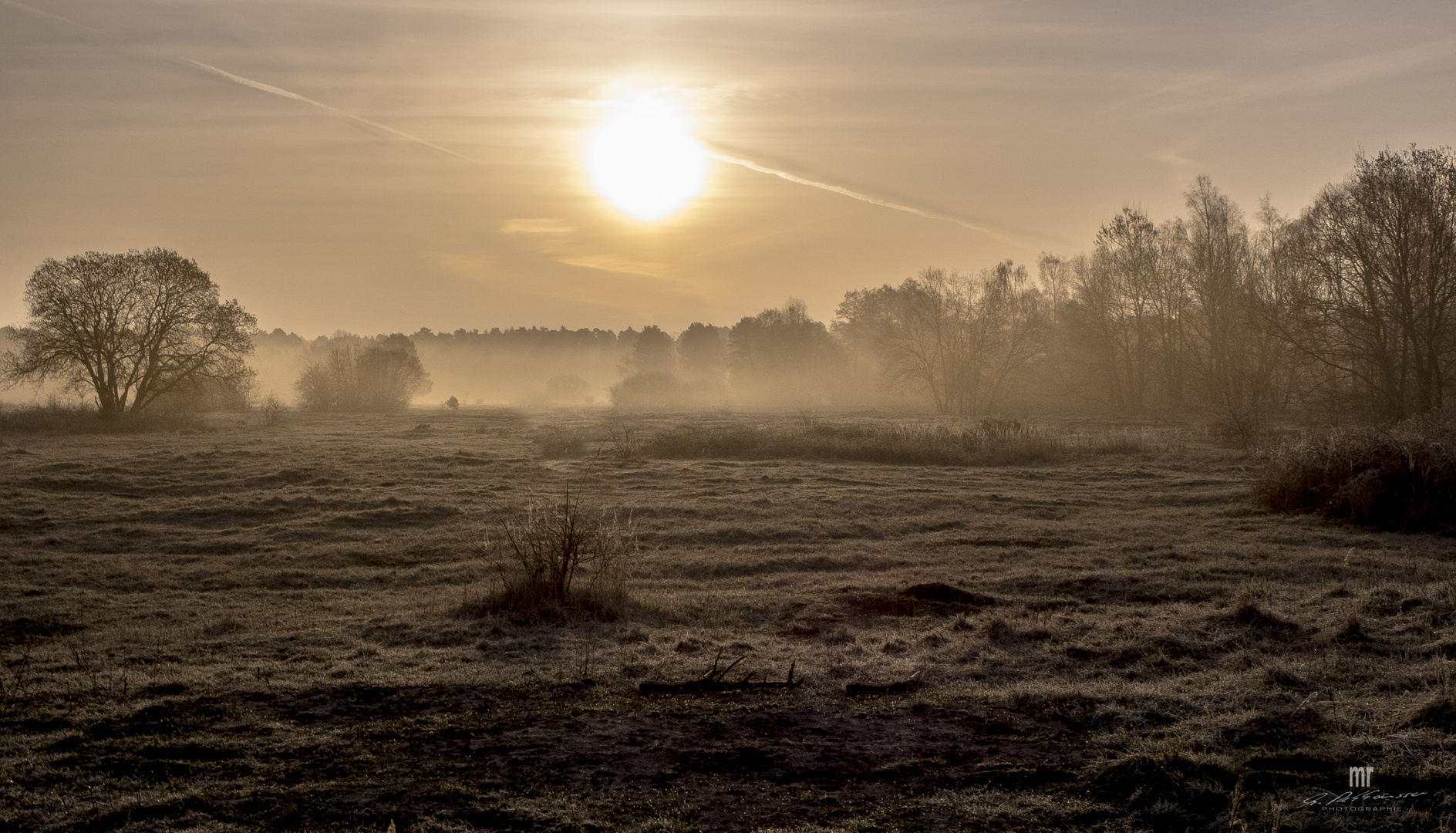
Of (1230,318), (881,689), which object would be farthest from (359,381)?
(881,689)

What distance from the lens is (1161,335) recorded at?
62.1m

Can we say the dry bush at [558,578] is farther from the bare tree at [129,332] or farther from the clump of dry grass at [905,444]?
the bare tree at [129,332]

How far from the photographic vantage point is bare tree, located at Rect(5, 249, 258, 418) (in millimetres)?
44781

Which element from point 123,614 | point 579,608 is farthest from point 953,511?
point 123,614

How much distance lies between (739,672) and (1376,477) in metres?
15.2

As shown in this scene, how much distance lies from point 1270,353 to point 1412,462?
129 feet

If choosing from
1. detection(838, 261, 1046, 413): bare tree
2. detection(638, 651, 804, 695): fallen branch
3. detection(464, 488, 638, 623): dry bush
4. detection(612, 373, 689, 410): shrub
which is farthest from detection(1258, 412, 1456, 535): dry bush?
detection(612, 373, 689, 410): shrub

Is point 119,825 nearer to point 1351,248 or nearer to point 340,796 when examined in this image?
point 340,796

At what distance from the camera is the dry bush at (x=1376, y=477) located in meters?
16.5

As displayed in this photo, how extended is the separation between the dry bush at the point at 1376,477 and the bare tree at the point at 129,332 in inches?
1950

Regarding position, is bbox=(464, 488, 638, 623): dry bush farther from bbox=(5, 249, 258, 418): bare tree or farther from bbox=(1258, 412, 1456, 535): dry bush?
bbox=(5, 249, 258, 418): bare tree

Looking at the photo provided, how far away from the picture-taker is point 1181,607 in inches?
431

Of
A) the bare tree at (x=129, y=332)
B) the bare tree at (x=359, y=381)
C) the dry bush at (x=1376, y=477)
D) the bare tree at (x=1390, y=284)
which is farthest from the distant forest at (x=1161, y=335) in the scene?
the bare tree at (x=129, y=332)

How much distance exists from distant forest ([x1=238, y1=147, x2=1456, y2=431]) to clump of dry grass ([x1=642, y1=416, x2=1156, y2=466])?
6400 mm
